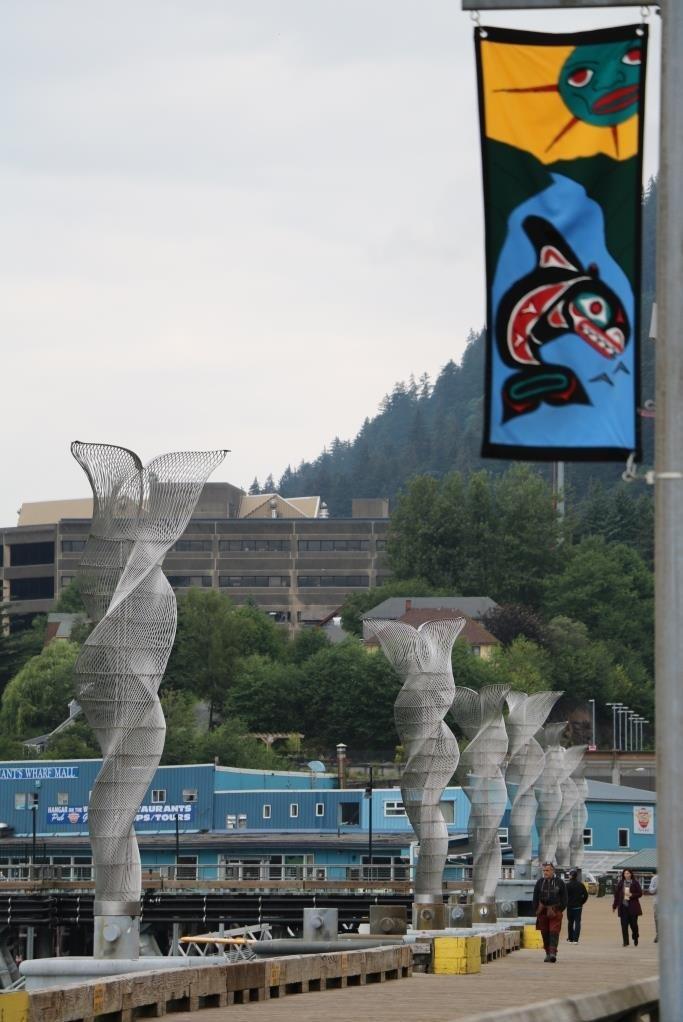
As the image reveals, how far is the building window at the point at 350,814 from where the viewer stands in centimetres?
11006

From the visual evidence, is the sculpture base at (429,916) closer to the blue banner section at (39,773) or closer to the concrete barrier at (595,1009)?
the concrete barrier at (595,1009)

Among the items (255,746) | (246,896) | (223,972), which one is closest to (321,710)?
(255,746)

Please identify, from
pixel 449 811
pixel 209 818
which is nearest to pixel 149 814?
pixel 209 818

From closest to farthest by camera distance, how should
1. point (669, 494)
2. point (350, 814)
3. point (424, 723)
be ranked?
1. point (669, 494)
2. point (424, 723)
3. point (350, 814)

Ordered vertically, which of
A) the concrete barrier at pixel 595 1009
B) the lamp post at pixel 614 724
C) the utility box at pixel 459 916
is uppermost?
the lamp post at pixel 614 724

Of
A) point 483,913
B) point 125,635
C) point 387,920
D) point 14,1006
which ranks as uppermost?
point 125,635

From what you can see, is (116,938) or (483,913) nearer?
(116,938)

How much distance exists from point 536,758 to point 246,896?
12554 mm

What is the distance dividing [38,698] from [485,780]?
96266 millimetres

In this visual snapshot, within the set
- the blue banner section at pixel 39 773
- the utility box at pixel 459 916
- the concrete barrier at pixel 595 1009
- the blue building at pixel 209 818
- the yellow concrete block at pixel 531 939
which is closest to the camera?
the concrete barrier at pixel 595 1009

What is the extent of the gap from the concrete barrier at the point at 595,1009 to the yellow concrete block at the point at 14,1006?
3458mm

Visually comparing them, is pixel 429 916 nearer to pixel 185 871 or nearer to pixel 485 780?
pixel 485 780

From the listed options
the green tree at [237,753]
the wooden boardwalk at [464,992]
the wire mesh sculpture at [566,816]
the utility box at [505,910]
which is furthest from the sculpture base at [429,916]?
the green tree at [237,753]

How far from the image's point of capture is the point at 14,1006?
14.6 meters
